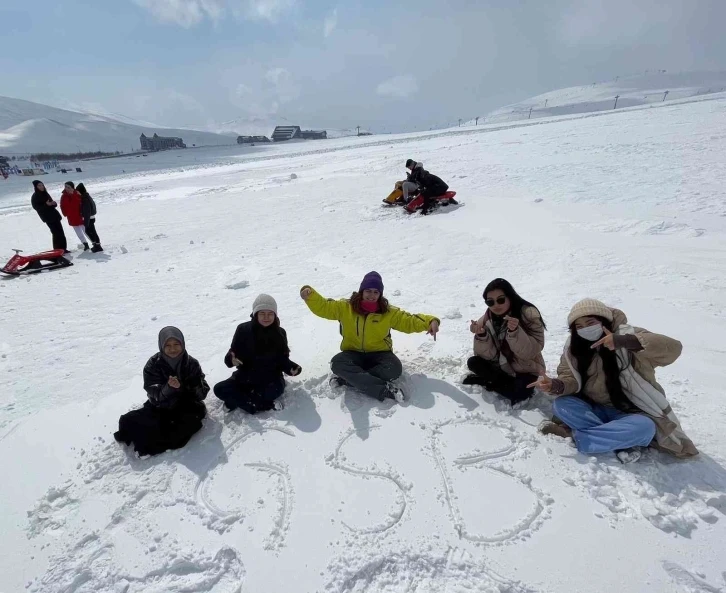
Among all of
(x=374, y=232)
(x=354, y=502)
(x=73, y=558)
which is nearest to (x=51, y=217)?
(x=374, y=232)

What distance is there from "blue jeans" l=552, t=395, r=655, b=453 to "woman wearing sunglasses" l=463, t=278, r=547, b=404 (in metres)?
0.39

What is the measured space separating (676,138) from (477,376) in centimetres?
1434

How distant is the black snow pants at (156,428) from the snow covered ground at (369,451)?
0.33ft

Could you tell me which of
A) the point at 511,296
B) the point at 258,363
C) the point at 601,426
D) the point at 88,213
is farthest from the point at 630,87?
the point at 258,363

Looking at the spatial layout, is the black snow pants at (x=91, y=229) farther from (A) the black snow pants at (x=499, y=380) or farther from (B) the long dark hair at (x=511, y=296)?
(B) the long dark hair at (x=511, y=296)

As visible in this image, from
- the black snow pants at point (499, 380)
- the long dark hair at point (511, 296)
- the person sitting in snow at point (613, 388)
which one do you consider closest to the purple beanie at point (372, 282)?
the long dark hair at point (511, 296)

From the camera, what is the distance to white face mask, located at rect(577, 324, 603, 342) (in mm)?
2816

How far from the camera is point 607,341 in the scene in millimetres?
2766

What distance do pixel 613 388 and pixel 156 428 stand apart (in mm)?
3621

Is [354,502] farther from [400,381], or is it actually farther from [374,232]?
[374,232]

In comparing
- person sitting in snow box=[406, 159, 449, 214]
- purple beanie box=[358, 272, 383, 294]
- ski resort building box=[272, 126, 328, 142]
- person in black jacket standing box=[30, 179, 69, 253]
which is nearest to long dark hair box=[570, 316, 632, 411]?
purple beanie box=[358, 272, 383, 294]

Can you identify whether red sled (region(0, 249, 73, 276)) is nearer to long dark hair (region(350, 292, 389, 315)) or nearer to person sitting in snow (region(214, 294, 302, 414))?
person sitting in snow (region(214, 294, 302, 414))

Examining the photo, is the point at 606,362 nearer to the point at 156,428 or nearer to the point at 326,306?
the point at 326,306

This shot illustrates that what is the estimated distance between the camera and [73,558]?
8.25ft
